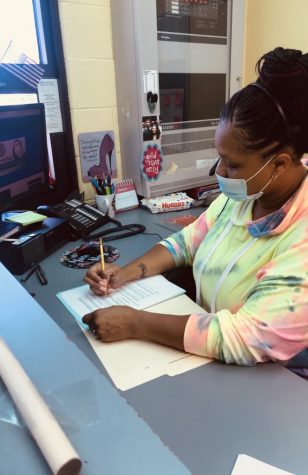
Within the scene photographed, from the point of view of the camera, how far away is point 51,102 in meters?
1.79

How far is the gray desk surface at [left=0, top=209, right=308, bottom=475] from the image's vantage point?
327 mm

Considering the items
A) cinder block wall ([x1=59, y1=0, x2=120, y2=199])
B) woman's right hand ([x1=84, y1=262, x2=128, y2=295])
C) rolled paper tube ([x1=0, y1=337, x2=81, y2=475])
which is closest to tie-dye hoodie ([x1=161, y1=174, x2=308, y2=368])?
woman's right hand ([x1=84, y1=262, x2=128, y2=295])

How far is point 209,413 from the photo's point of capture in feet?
2.35

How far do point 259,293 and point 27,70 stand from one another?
4.72 ft

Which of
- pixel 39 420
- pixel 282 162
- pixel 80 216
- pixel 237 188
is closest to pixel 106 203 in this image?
pixel 80 216

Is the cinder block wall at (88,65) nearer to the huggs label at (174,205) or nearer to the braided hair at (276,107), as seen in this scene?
the huggs label at (174,205)

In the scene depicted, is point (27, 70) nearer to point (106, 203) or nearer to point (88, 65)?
point (88, 65)

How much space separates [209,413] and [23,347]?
434 millimetres

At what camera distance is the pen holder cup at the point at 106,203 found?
178 cm

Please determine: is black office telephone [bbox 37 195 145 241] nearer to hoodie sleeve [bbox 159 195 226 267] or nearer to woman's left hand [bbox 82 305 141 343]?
hoodie sleeve [bbox 159 195 226 267]

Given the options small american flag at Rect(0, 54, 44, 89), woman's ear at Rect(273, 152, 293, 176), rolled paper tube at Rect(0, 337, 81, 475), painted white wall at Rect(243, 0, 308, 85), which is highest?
painted white wall at Rect(243, 0, 308, 85)

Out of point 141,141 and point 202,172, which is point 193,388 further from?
point 202,172

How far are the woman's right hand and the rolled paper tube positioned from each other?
717 mm

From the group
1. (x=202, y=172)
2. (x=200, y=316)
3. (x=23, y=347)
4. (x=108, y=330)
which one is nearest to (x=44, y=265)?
(x=108, y=330)
